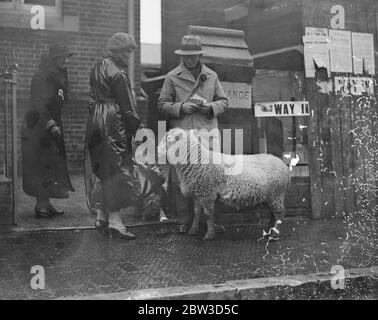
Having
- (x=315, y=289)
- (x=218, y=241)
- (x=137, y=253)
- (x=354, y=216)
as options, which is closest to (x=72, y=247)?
(x=137, y=253)

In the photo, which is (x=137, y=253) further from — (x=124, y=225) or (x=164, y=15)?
(x=164, y=15)

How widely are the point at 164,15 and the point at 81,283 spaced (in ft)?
21.0

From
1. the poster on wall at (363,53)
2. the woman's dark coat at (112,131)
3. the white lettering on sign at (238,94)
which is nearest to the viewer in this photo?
the woman's dark coat at (112,131)

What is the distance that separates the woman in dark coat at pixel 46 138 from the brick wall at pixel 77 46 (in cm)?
281

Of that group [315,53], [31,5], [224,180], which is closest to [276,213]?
[224,180]

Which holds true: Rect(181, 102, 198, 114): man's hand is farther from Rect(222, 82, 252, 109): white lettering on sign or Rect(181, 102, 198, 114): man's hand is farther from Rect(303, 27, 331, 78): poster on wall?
Rect(303, 27, 331, 78): poster on wall

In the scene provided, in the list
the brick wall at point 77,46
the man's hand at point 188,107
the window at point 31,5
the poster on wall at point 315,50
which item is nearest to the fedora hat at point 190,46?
the man's hand at point 188,107

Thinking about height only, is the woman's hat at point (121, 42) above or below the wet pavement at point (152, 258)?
above

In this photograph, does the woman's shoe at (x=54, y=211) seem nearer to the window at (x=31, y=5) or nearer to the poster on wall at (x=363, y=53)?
the window at (x=31, y=5)

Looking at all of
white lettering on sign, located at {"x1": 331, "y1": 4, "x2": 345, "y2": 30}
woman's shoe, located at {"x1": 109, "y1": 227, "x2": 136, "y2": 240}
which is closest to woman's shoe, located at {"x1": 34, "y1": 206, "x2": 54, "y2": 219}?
woman's shoe, located at {"x1": 109, "y1": 227, "x2": 136, "y2": 240}

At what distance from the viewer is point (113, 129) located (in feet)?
19.1

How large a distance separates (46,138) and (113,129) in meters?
1.29

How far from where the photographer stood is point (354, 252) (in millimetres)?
5559

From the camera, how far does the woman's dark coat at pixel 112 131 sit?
228 inches
